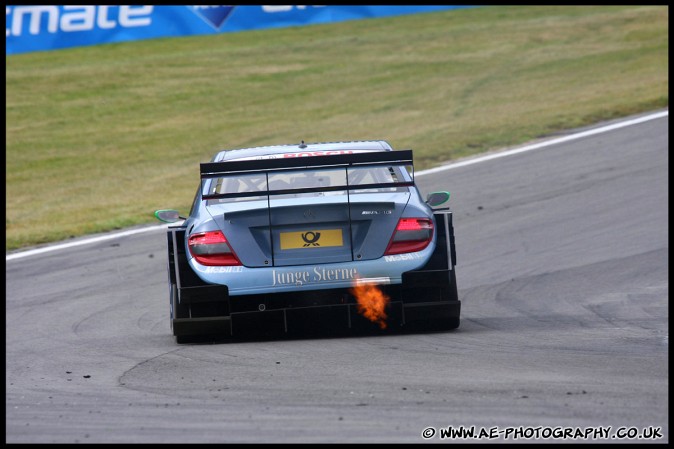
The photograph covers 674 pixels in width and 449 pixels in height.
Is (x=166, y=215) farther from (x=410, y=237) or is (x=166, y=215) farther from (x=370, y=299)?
(x=410, y=237)

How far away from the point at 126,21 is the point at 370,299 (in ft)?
71.1

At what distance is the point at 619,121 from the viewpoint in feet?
63.0

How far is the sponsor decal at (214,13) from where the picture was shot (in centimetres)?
2809

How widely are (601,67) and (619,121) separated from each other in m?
6.89

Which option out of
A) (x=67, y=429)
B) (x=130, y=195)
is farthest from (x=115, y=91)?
(x=67, y=429)

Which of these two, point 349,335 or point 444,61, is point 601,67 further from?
point 349,335

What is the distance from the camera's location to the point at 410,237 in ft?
25.5

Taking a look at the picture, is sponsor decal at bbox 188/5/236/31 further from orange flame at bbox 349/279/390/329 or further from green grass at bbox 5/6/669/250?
orange flame at bbox 349/279/390/329

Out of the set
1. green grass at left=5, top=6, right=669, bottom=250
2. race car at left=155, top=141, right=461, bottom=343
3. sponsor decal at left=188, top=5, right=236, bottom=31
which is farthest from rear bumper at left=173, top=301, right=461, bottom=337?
sponsor decal at left=188, top=5, right=236, bottom=31

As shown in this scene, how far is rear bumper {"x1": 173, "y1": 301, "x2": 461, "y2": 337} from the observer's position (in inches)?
303

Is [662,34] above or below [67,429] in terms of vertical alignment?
above

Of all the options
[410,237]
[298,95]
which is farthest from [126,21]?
[410,237]

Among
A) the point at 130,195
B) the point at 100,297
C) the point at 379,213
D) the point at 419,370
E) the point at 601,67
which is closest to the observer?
the point at 419,370

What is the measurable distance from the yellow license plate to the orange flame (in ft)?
1.18
